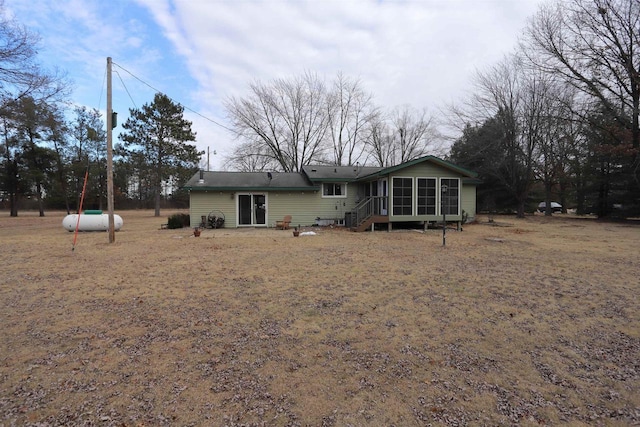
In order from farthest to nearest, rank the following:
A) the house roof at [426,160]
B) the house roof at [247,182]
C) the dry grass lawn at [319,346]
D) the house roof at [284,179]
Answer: the house roof at [247,182]
the house roof at [284,179]
the house roof at [426,160]
the dry grass lawn at [319,346]

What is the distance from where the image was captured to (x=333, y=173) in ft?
59.2

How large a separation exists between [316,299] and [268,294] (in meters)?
0.81

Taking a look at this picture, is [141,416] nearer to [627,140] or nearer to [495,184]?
[627,140]

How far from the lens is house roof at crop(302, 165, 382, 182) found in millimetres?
16875

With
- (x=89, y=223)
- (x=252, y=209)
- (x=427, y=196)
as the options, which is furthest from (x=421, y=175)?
(x=89, y=223)

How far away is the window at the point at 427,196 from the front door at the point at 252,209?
25.8 ft

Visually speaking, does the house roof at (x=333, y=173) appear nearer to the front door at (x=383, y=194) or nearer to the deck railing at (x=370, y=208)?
the front door at (x=383, y=194)

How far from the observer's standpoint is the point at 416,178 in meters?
14.9

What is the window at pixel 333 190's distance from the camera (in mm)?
→ 17438

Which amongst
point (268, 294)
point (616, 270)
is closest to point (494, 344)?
point (268, 294)

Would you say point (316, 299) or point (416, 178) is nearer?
point (316, 299)

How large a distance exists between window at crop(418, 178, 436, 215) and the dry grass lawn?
845 cm

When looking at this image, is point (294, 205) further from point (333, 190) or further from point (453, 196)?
point (453, 196)

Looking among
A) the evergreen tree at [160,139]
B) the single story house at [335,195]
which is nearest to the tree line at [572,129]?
the single story house at [335,195]
